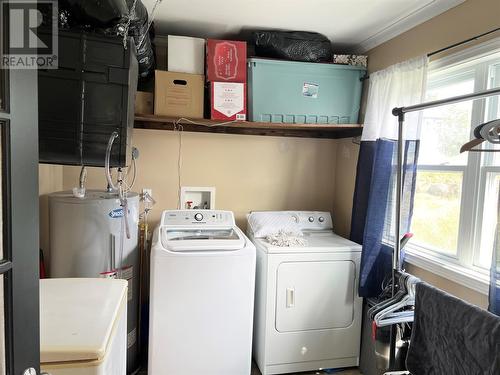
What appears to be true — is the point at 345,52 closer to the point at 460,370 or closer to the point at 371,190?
the point at 371,190

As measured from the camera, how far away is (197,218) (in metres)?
2.57

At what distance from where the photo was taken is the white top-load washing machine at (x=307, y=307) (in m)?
2.30

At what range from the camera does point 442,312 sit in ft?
4.79

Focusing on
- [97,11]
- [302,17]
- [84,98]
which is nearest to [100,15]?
[97,11]

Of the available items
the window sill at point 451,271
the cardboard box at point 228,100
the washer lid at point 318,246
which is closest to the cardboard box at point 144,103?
the cardboard box at point 228,100

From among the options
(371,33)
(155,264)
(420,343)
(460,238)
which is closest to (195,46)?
(371,33)

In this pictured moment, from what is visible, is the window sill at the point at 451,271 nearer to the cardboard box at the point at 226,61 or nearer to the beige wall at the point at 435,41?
the beige wall at the point at 435,41

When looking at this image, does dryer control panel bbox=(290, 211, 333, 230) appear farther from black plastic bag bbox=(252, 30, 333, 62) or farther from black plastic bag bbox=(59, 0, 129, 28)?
black plastic bag bbox=(59, 0, 129, 28)

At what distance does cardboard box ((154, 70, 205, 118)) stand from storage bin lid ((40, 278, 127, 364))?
134 centimetres

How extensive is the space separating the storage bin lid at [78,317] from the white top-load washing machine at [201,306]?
0.62 m

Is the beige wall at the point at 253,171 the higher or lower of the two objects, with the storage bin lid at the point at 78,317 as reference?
higher

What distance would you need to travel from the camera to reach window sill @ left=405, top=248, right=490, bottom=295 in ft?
5.49

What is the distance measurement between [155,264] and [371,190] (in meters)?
1.49

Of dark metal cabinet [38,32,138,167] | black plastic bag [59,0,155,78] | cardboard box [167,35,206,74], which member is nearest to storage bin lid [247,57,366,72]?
cardboard box [167,35,206,74]
